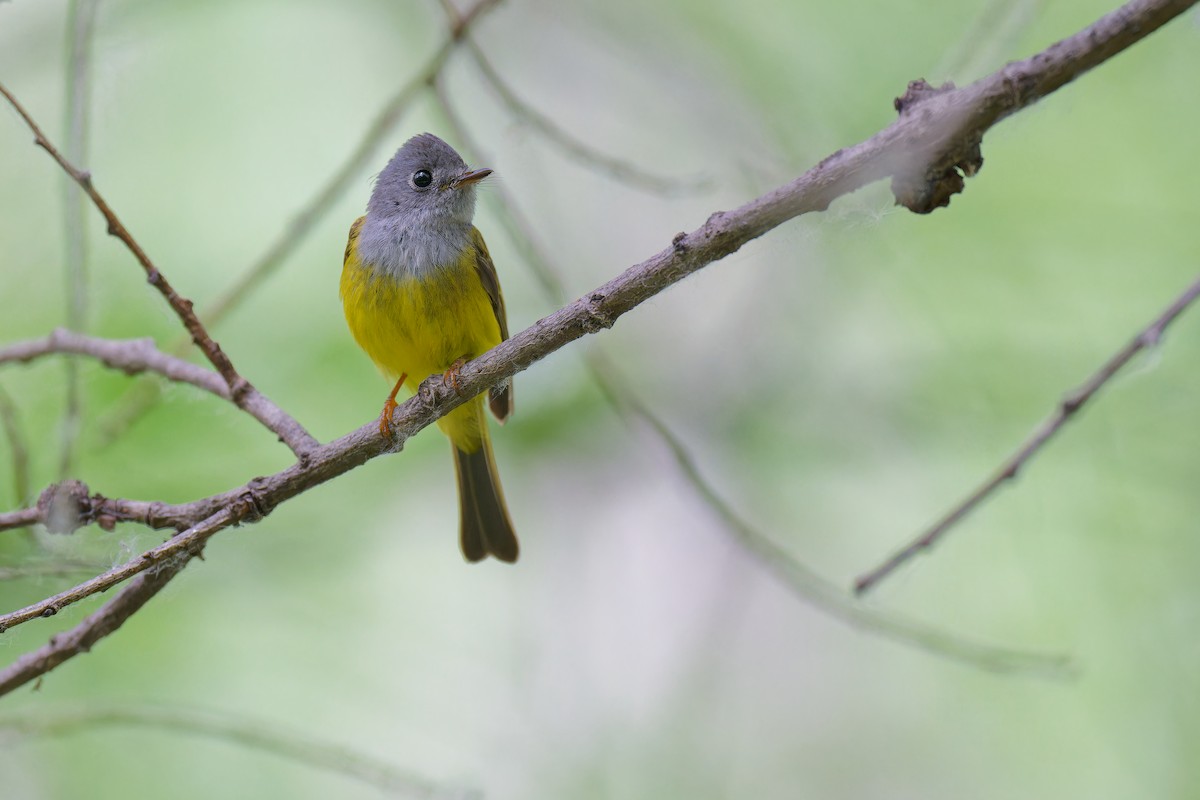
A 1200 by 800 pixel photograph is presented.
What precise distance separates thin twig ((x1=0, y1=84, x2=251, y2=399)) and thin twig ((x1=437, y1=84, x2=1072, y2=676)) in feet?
3.68

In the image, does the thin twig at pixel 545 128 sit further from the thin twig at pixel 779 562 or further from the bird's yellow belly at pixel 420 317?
the bird's yellow belly at pixel 420 317

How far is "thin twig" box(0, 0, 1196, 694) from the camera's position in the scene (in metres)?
1.48

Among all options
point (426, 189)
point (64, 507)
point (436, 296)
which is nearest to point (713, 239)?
point (64, 507)

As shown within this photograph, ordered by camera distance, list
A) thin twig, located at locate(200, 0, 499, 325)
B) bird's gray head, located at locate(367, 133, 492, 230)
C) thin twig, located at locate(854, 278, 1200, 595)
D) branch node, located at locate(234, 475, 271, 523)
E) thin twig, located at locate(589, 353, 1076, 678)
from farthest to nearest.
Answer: bird's gray head, located at locate(367, 133, 492, 230)
thin twig, located at locate(200, 0, 499, 325)
thin twig, located at locate(589, 353, 1076, 678)
thin twig, located at locate(854, 278, 1200, 595)
branch node, located at locate(234, 475, 271, 523)

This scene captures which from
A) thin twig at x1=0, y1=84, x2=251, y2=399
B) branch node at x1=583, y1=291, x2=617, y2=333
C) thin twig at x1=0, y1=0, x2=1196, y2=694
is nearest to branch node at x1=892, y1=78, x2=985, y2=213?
thin twig at x1=0, y1=0, x2=1196, y2=694

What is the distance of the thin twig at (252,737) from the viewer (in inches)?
112

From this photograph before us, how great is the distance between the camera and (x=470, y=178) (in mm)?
3512

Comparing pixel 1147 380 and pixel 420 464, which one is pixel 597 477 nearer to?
pixel 420 464

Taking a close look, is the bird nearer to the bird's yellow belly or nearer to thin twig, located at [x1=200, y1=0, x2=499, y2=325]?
the bird's yellow belly

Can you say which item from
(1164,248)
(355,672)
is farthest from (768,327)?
(355,672)

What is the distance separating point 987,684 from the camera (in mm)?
4898

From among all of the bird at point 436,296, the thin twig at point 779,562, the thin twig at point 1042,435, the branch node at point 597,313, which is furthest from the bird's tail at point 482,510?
the branch node at point 597,313

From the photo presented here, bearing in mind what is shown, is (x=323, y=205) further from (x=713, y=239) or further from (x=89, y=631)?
(x=713, y=239)

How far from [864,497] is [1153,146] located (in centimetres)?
197
